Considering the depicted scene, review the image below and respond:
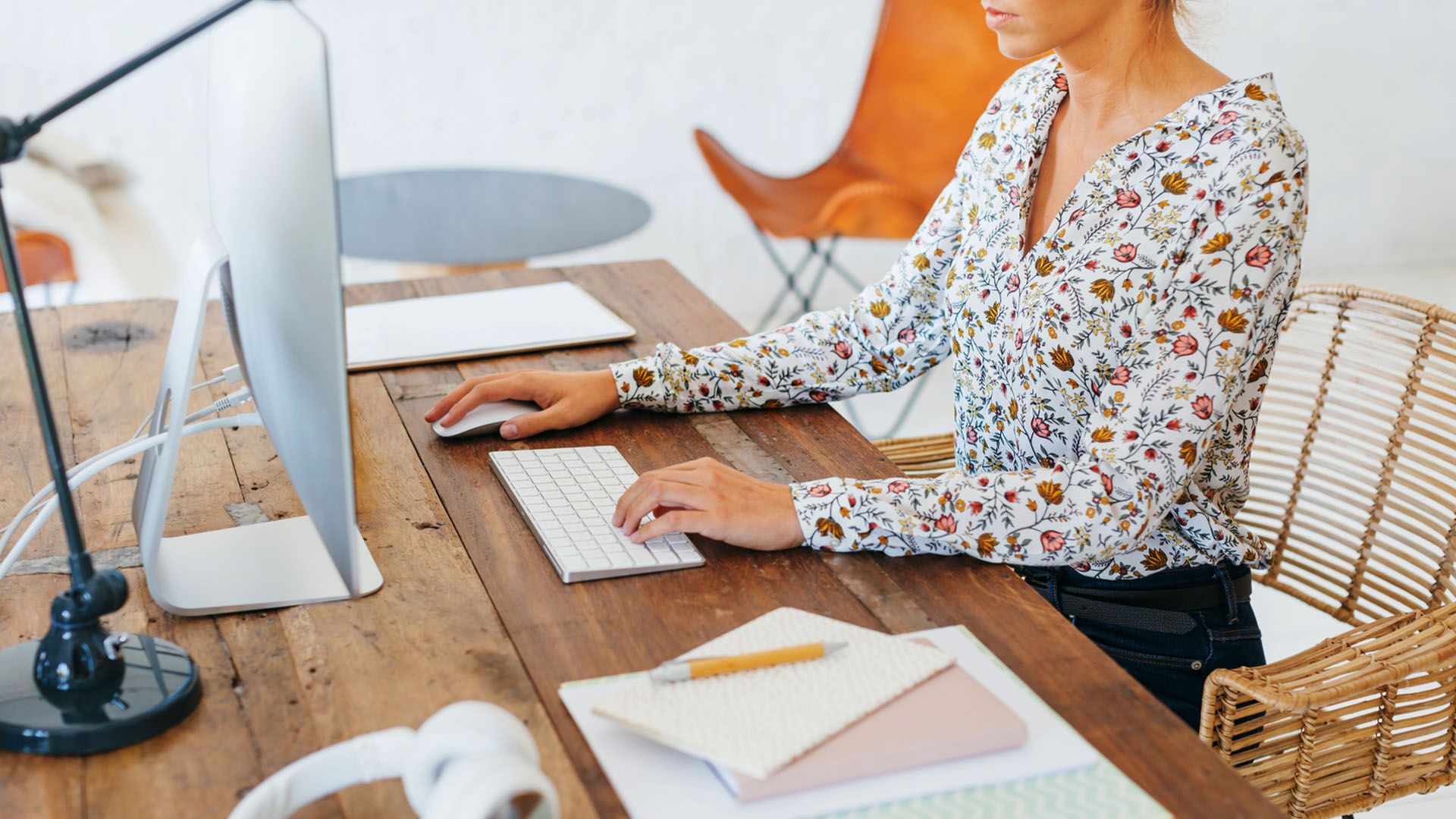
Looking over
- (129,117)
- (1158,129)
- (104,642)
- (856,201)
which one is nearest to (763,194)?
(856,201)

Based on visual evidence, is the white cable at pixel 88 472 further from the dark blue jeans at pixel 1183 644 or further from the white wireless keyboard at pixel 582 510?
the dark blue jeans at pixel 1183 644

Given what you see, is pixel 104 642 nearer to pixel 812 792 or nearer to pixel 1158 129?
pixel 812 792

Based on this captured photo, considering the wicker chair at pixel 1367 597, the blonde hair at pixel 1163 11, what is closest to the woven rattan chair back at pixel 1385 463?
the wicker chair at pixel 1367 597

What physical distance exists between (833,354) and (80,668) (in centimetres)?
85

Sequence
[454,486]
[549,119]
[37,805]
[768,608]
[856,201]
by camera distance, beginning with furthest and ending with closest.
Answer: [549,119], [856,201], [454,486], [768,608], [37,805]

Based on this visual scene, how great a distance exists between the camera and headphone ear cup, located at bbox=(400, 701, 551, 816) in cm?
64

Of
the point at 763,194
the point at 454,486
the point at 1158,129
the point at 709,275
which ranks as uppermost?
the point at 1158,129

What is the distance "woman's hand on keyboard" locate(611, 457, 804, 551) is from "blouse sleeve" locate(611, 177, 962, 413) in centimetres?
28

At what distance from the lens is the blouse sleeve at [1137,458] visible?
1.05 metres

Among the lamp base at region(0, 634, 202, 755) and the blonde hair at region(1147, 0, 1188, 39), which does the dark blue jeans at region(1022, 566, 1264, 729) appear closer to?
the blonde hair at region(1147, 0, 1188, 39)

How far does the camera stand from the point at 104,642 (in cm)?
83

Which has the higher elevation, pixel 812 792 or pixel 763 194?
pixel 812 792

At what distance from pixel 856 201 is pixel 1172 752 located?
2.37m

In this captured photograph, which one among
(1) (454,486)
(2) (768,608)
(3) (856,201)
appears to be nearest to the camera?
(2) (768,608)
